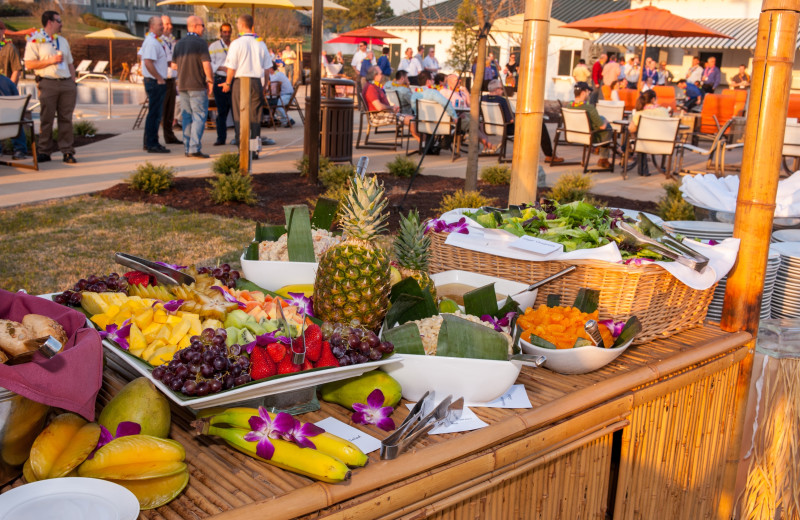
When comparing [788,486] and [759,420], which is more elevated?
[759,420]

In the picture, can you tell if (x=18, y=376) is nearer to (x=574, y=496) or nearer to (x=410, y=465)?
(x=410, y=465)

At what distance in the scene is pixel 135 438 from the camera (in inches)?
54.0

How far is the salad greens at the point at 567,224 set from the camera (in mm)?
2396

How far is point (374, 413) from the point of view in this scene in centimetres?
163

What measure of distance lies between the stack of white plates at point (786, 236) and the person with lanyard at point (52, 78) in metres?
8.12

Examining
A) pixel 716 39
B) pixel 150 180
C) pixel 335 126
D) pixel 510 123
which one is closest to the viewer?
pixel 150 180

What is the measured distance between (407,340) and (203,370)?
1.67 ft

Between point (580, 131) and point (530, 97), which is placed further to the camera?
point (580, 131)

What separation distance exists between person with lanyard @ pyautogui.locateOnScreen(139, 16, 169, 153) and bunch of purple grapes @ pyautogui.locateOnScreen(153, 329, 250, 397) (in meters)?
9.42

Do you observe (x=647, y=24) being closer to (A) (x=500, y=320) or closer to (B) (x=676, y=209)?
(B) (x=676, y=209)

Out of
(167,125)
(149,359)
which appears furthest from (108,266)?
(167,125)

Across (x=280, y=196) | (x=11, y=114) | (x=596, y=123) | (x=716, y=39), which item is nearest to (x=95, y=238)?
(x=280, y=196)

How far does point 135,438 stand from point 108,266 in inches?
170

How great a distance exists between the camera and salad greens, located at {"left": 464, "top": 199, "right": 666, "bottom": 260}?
7.86 ft
